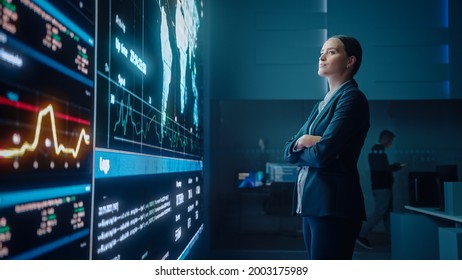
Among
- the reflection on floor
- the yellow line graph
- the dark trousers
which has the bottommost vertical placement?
the reflection on floor

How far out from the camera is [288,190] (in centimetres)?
410

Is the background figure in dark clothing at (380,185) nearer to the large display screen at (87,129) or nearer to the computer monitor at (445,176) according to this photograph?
the computer monitor at (445,176)

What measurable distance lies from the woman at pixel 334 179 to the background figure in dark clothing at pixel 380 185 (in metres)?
2.71

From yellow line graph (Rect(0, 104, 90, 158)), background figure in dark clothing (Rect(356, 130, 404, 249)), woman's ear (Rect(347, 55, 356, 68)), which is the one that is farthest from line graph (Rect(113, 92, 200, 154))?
background figure in dark clothing (Rect(356, 130, 404, 249))

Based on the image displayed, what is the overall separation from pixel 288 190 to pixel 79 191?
3230 millimetres

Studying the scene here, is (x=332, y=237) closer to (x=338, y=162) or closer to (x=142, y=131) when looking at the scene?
(x=338, y=162)

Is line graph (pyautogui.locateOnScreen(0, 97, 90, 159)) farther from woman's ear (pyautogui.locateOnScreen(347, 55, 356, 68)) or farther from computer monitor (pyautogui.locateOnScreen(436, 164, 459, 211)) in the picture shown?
computer monitor (pyautogui.locateOnScreen(436, 164, 459, 211))

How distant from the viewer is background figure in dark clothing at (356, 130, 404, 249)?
12.9 ft

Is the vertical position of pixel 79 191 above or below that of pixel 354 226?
above

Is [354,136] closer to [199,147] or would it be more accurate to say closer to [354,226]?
[354,226]

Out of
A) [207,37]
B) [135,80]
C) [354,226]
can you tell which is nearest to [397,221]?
[207,37]

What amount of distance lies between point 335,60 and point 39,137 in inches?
35.0

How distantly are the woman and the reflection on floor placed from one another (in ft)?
6.78
